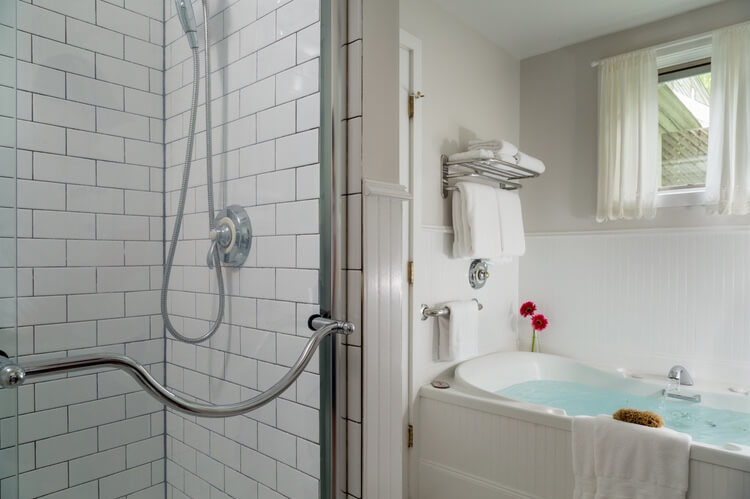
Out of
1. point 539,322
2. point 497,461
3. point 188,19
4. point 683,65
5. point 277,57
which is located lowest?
point 497,461

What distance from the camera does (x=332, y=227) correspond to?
1021 millimetres

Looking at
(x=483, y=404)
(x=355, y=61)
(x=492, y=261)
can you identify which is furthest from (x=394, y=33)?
(x=492, y=261)

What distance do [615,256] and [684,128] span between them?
0.80 meters

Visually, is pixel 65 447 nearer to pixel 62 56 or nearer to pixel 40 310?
pixel 40 310

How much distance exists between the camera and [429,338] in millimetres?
2307

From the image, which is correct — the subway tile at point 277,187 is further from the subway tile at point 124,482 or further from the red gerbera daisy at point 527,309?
the red gerbera daisy at point 527,309

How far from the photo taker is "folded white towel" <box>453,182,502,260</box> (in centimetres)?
233

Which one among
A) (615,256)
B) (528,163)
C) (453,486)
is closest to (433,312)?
(453,486)

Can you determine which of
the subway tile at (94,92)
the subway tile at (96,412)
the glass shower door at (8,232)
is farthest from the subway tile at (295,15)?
the subway tile at (96,412)

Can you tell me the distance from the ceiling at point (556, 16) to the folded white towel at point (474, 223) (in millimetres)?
A: 976

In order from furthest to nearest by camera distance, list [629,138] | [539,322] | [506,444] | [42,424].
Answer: [539,322]
[629,138]
[506,444]
[42,424]

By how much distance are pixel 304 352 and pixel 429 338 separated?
4.63 feet

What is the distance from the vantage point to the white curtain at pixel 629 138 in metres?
2.54

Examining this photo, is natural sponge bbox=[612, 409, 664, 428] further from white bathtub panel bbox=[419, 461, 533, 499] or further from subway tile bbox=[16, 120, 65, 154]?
subway tile bbox=[16, 120, 65, 154]
